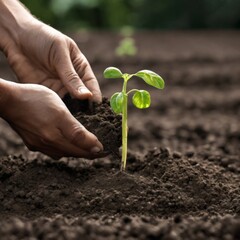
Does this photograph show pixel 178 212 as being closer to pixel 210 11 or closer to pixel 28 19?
pixel 28 19

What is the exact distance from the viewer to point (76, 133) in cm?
256

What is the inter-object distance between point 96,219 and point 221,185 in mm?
750

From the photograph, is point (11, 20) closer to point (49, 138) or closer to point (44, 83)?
point (44, 83)

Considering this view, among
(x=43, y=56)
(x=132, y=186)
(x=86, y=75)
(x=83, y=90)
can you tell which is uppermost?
(x=43, y=56)

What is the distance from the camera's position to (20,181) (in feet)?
9.05

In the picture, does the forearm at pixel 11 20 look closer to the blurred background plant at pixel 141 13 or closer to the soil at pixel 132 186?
the soil at pixel 132 186

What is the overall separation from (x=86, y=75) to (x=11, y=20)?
24.7 inches

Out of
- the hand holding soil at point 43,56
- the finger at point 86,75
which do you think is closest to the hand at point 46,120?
the hand holding soil at point 43,56

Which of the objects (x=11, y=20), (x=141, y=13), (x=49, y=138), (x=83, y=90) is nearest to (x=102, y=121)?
(x=83, y=90)

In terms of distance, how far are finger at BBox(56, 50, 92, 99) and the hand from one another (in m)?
0.19

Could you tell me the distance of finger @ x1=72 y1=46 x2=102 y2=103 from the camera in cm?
291

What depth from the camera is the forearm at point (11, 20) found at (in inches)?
128

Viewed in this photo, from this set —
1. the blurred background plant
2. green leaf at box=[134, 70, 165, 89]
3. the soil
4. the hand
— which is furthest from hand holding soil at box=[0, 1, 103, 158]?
the blurred background plant

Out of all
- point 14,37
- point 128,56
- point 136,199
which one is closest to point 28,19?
point 14,37
